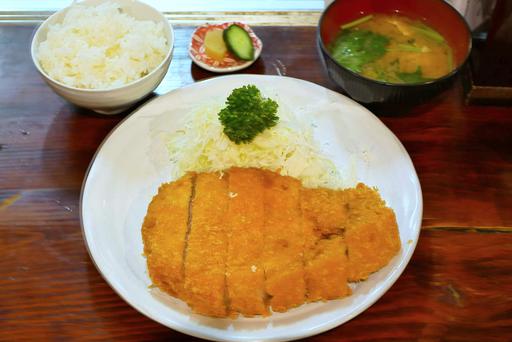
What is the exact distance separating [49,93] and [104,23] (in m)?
0.55

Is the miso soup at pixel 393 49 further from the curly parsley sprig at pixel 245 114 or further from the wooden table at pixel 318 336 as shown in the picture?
the curly parsley sprig at pixel 245 114

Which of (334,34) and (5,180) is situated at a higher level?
(334,34)

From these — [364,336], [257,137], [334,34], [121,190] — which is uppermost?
[334,34]

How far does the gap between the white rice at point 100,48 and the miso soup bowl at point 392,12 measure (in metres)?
0.94

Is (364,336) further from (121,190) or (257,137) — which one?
(121,190)

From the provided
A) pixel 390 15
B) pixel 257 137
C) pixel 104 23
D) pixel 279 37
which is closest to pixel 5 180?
pixel 104 23

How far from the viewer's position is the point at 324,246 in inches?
78.2

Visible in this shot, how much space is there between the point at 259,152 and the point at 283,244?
598 millimetres

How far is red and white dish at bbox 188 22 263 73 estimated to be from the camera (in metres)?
2.88

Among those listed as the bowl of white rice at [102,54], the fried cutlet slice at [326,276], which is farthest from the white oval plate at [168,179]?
the bowl of white rice at [102,54]

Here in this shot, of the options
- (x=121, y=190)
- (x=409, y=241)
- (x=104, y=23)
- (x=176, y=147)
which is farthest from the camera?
(x=104, y=23)

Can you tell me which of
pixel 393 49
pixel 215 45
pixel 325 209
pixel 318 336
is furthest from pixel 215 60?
pixel 318 336

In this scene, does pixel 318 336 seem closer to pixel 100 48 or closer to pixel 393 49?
pixel 393 49

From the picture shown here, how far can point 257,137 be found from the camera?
2422mm
